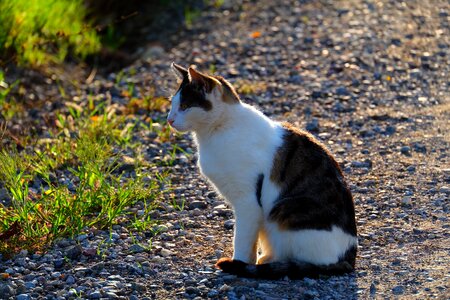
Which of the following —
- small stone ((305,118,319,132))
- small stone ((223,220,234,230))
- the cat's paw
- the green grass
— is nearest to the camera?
the cat's paw

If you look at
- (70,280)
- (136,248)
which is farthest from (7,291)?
(136,248)

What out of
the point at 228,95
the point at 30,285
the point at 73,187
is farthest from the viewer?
the point at 73,187

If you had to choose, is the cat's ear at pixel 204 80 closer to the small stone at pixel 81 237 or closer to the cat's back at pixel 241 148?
the cat's back at pixel 241 148

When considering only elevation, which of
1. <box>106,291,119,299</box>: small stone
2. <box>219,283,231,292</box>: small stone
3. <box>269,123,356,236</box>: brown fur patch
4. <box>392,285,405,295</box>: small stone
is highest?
<box>269,123,356,236</box>: brown fur patch

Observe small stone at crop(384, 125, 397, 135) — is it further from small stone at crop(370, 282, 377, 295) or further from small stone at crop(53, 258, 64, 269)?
small stone at crop(53, 258, 64, 269)

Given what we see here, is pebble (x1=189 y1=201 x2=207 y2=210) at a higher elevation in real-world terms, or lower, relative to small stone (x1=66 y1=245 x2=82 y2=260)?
lower

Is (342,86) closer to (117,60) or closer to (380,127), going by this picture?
(380,127)

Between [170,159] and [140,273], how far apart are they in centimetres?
196

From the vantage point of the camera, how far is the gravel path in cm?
436

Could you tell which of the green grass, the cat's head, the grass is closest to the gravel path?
the grass

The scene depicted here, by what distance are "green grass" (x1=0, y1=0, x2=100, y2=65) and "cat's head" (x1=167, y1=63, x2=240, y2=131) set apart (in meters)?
2.76

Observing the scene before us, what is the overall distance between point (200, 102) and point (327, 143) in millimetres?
2257

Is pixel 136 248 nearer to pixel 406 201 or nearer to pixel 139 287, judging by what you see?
pixel 139 287

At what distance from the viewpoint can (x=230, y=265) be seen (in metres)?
4.41
